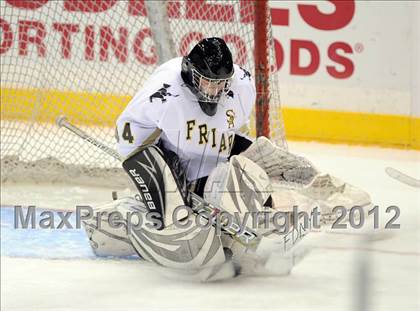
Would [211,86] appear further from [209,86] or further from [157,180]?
[157,180]

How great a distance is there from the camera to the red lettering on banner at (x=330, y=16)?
524 cm

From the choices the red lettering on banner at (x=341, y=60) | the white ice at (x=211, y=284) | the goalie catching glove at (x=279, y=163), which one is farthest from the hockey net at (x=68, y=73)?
the white ice at (x=211, y=284)

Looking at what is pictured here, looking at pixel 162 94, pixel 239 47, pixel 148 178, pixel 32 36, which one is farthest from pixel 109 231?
pixel 32 36

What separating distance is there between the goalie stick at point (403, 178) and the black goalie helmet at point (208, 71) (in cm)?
129

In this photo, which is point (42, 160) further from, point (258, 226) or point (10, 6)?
point (258, 226)

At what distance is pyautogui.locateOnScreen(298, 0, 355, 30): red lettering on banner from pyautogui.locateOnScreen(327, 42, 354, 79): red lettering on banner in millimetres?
94

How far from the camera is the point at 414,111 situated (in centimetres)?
522

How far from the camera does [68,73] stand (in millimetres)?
5254

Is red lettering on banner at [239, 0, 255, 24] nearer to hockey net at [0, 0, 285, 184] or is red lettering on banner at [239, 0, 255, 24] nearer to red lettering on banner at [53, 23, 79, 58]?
hockey net at [0, 0, 285, 184]

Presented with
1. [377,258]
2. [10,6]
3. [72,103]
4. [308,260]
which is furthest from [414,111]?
[377,258]

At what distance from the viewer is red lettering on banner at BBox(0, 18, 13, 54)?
512cm

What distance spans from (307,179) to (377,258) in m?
2.58

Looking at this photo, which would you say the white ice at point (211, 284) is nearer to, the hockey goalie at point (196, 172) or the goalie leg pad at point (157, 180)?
the hockey goalie at point (196, 172)
